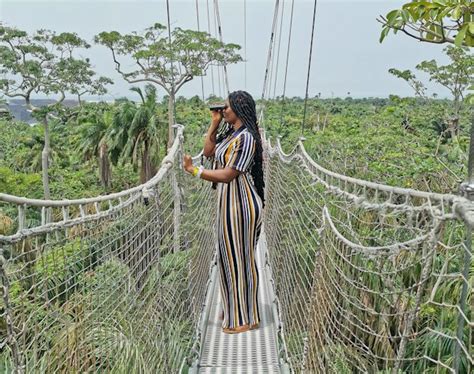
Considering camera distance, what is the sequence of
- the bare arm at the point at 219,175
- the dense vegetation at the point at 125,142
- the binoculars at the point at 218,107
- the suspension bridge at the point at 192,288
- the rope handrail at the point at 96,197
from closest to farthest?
the rope handrail at the point at 96,197
the suspension bridge at the point at 192,288
the bare arm at the point at 219,175
the binoculars at the point at 218,107
the dense vegetation at the point at 125,142

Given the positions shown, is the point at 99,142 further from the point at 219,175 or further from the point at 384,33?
the point at 384,33

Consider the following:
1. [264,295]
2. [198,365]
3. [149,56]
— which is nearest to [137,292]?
[198,365]

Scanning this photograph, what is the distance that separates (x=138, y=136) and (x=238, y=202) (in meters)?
10.8

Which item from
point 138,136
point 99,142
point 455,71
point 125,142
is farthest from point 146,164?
point 455,71

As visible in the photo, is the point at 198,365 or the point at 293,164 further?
the point at 293,164

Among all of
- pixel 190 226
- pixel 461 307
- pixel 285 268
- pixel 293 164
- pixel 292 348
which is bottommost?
pixel 292 348

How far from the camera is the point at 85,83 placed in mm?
19703

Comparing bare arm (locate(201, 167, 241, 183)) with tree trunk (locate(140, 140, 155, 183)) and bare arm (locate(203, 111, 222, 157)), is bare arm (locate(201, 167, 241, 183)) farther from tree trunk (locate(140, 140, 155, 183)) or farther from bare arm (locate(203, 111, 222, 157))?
tree trunk (locate(140, 140, 155, 183))

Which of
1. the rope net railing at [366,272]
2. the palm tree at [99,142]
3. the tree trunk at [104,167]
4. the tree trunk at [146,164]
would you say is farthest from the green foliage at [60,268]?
the tree trunk at [104,167]

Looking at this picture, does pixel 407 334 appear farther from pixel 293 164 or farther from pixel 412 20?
pixel 293 164

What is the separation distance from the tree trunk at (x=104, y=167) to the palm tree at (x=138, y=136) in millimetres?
652

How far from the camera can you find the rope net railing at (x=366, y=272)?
2.72 feet

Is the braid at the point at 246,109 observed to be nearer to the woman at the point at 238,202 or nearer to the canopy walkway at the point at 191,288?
the woman at the point at 238,202

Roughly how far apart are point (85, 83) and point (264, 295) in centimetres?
1844
